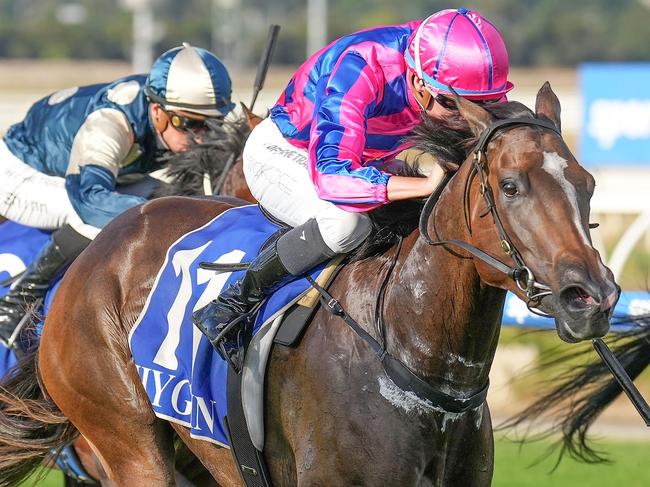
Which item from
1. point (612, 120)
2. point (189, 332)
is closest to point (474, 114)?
point (189, 332)

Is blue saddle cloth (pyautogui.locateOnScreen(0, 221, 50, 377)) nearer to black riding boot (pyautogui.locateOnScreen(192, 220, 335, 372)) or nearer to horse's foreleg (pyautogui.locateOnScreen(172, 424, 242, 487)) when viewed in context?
horse's foreleg (pyautogui.locateOnScreen(172, 424, 242, 487))

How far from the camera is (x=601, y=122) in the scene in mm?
11680

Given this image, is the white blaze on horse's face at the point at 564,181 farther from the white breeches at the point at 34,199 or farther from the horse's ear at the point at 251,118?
the horse's ear at the point at 251,118

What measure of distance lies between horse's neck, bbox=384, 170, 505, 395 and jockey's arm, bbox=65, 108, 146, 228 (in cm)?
168

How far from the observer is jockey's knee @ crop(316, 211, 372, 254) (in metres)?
3.44

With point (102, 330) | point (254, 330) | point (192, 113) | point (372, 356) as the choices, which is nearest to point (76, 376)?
point (102, 330)

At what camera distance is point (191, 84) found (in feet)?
17.2

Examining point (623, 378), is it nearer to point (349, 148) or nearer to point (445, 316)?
point (445, 316)

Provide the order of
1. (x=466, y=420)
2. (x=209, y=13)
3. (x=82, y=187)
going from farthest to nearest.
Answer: (x=209, y=13) < (x=82, y=187) < (x=466, y=420)

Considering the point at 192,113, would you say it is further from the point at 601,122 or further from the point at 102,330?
the point at 601,122

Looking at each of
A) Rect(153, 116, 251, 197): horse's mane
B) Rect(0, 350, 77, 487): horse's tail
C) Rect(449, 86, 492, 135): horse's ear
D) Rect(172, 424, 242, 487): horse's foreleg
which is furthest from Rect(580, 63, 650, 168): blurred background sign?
Rect(449, 86, 492, 135): horse's ear

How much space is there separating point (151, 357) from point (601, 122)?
854 centimetres

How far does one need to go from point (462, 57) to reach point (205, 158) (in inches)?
90.5

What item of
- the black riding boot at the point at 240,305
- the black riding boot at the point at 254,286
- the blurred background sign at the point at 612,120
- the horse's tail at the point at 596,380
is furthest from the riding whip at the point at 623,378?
the blurred background sign at the point at 612,120
